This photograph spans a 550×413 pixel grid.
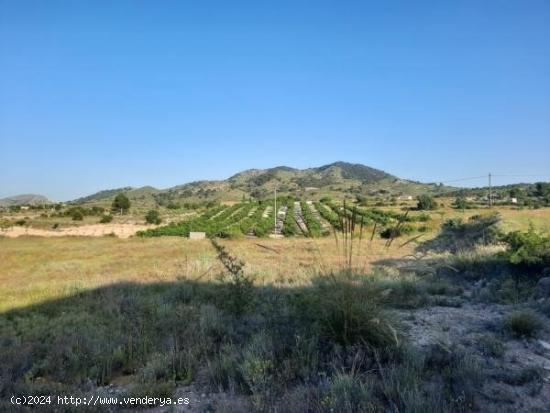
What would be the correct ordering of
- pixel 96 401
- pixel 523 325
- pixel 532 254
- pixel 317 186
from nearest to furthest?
pixel 96 401 → pixel 523 325 → pixel 532 254 → pixel 317 186

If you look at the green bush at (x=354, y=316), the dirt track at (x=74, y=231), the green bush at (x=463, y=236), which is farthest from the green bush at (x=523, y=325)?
the dirt track at (x=74, y=231)

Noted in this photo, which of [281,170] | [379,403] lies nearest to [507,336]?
[379,403]

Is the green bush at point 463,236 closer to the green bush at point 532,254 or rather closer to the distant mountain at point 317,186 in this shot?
the green bush at point 532,254

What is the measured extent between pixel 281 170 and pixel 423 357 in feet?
636

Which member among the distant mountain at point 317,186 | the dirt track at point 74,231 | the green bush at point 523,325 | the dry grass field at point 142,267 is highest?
the distant mountain at point 317,186

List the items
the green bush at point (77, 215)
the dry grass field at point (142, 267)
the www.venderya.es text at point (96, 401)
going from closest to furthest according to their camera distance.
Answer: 1. the www.venderya.es text at point (96, 401)
2. the dry grass field at point (142, 267)
3. the green bush at point (77, 215)

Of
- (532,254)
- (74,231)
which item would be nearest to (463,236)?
(532,254)

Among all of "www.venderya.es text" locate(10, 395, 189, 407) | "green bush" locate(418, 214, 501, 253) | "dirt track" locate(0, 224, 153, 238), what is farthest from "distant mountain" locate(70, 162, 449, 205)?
"www.venderya.es text" locate(10, 395, 189, 407)

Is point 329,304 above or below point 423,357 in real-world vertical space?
above

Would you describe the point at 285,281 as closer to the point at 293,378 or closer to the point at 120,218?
the point at 293,378

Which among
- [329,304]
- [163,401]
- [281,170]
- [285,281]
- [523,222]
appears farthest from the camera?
[281,170]

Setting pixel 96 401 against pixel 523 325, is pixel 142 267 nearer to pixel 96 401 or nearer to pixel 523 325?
pixel 96 401

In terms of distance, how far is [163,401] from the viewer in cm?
392

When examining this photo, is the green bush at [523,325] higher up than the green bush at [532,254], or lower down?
lower down
